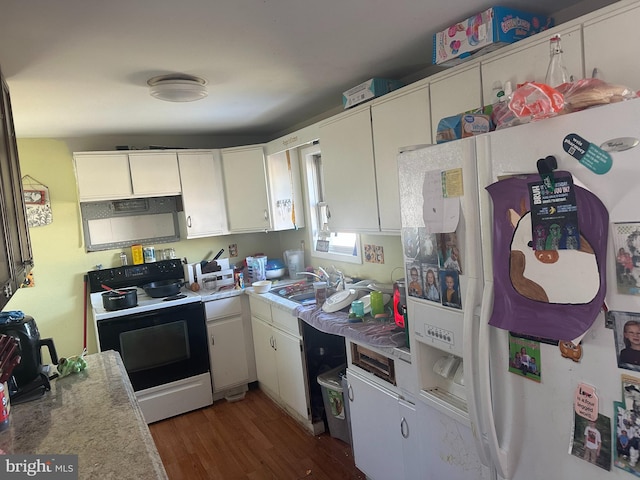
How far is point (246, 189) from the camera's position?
3875 mm

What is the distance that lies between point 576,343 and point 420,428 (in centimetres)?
96

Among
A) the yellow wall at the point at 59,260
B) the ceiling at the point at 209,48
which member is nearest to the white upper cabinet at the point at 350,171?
the ceiling at the point at 209,48

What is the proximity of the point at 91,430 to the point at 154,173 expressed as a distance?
260cm

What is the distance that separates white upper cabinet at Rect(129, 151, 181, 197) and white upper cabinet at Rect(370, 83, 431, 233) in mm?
2038

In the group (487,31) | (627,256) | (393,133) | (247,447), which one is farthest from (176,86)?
(247,447)

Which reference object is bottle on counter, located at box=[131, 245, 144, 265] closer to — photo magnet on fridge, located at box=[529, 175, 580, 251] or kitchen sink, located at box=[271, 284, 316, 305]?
kitchen sink, located at box=[271, 284, 316, 305]

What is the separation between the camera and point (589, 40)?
1403 mm

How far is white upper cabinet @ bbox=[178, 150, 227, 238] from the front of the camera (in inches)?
150

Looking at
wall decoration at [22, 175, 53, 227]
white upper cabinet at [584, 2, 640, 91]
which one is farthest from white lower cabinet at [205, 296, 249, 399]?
white upper cabinet at [584, 2, 640, 91]

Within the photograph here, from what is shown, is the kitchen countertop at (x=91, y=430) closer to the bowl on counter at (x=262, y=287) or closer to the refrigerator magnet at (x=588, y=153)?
the refrigerator magnet at (x=588, y=153)

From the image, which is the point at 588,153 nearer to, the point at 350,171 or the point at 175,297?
the point at 350,171

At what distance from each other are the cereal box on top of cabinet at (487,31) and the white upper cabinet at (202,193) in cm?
248

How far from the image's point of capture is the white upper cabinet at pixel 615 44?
130 cm

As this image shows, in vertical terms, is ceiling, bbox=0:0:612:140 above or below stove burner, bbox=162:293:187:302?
above
